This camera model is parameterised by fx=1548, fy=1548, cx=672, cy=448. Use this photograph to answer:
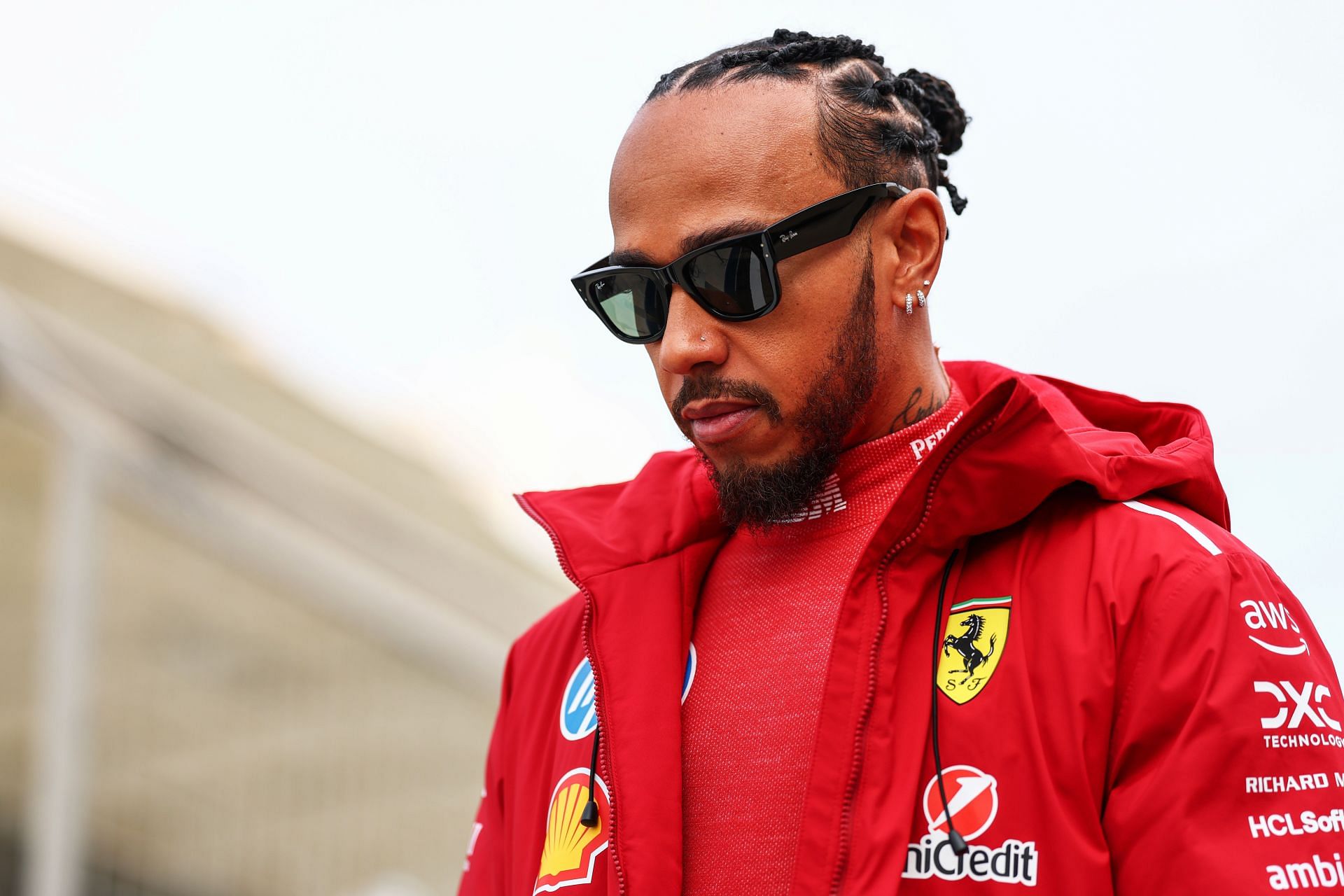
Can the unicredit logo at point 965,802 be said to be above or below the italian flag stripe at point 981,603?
below

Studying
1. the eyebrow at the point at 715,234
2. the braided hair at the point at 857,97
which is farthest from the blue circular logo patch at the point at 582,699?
the braided hair at the point at 857,97

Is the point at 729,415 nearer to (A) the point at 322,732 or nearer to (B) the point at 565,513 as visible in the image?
(B) the point at 565,513

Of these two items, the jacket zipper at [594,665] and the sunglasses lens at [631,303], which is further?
the sunglasses lens at [631,303]

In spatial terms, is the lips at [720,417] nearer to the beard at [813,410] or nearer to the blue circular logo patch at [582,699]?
the beard at [813,410]

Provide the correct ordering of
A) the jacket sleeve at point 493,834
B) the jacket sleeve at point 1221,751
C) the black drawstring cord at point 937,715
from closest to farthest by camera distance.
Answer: the jacket sleeve at point 1221,751 < the black drawstring cord at point 937,715 < the jacket sleeve at point 493,834

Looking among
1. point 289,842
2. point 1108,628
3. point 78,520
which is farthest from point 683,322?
point 289,842

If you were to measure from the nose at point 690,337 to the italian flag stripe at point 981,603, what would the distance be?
1.28 ft

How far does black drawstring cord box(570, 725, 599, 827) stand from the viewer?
184 centimetres

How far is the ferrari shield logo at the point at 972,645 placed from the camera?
5.40 feet

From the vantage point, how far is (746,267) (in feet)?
5.81

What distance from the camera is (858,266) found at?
184 cm

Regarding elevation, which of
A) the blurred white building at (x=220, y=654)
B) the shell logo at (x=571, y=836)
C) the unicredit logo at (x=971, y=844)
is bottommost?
the unicredit logo at (x=971, y=844)

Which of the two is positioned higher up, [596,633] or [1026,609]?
[596,633]

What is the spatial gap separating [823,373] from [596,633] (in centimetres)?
45
